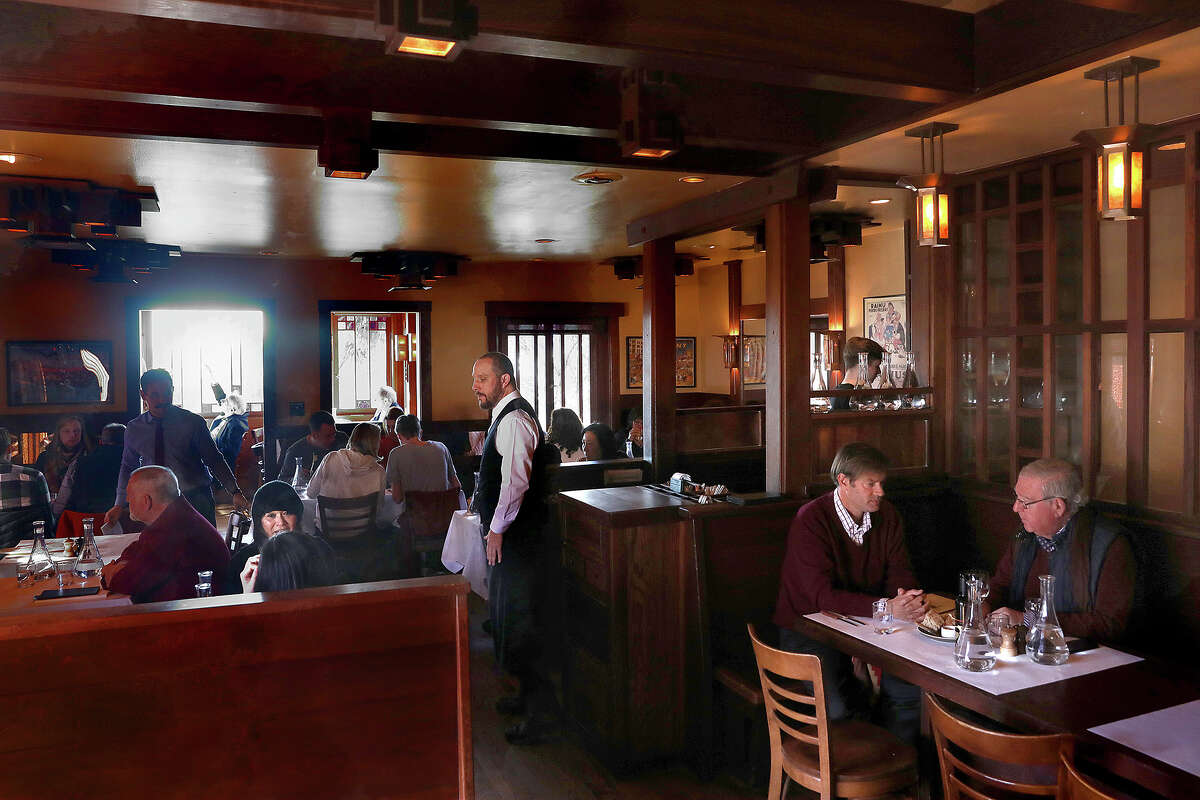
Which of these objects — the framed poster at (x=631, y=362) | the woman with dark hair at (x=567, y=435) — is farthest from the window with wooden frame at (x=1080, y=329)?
the framed poster at (x=631, y=362)

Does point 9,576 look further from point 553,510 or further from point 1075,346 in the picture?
point 1075,346

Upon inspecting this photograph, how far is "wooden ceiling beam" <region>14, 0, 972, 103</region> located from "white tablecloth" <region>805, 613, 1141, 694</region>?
6.34 feet

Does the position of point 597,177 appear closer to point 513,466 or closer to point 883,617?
point 513,466

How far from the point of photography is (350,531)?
207 inches

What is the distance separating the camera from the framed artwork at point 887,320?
311 inches

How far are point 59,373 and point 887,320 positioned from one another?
850cm

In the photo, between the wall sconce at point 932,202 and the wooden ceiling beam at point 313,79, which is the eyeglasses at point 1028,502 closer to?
the wall sconce at point 932,202

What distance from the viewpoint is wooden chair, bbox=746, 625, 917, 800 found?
2641 millimetres

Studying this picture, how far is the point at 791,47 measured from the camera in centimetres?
285

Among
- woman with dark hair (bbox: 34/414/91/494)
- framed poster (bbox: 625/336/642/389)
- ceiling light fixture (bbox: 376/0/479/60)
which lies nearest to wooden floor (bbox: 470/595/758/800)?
ceiling light fixture (bbox: 376/0/479/60)

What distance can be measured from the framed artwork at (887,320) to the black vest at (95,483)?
6.41m

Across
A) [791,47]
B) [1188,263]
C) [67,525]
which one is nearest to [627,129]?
[791,47]

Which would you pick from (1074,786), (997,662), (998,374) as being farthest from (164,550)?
(998,374)

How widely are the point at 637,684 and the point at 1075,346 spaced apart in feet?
9.10
